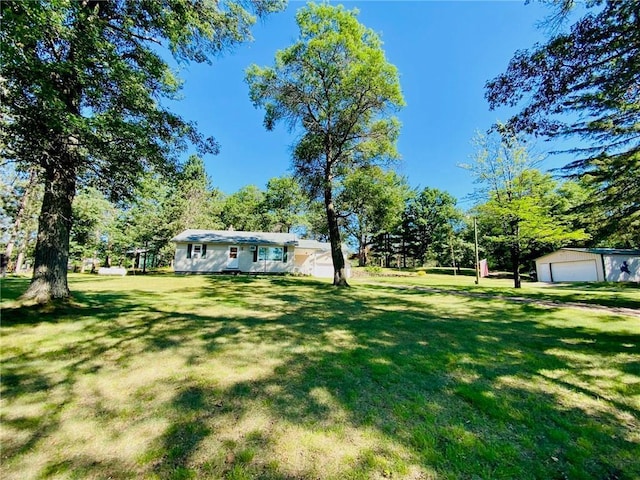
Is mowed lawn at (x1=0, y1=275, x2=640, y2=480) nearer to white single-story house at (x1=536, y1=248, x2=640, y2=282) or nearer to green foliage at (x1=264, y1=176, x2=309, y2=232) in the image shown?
white single-story house at (x1=536, y1=248, x2=640, y2=282)

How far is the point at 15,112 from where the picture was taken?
169 inches

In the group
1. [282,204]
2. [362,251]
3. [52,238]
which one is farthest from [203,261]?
[362,251]

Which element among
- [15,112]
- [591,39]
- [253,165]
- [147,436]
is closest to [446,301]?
[591,39]

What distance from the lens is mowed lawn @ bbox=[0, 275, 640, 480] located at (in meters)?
2.33

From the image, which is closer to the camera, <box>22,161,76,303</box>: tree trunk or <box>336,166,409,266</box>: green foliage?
<box>22,161,76,303</box>: tree trunk

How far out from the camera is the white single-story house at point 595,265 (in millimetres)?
23344

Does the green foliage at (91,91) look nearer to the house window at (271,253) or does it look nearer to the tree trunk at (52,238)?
the tree trunk at (52,238)

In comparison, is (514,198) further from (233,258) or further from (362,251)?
(362,251)

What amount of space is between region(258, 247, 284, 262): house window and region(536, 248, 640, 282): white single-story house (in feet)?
81.8

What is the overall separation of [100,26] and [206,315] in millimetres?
5922

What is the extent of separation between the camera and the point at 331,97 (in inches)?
524

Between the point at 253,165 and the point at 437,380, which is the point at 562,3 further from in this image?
the point at 253,165

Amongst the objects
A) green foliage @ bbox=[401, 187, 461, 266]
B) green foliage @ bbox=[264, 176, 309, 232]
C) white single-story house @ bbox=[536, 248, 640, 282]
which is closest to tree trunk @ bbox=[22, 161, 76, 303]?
white single-story house @ bbox=[536, 248, 640, 282]

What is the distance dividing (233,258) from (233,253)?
16.3 inches
